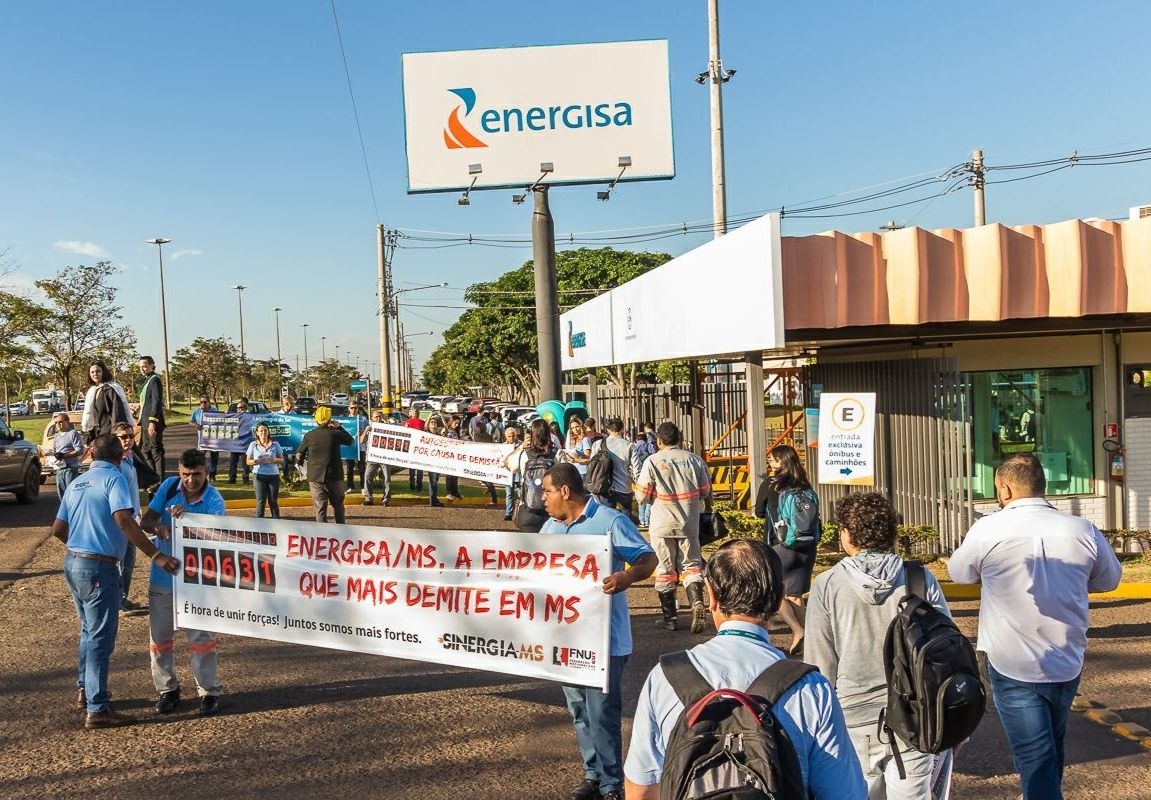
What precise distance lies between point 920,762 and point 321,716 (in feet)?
13.8

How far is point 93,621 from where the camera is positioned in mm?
6402

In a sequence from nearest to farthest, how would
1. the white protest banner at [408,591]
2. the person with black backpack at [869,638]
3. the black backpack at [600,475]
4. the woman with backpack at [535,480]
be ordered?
the person with black backpack at [869,638]
the white protest banner at [408,591]
the woman with backpack at [535,480]
the black backpack at [600,475]

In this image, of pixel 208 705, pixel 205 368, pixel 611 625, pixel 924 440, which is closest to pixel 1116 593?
pixel 924 440

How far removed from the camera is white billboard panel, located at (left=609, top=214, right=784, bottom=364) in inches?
403

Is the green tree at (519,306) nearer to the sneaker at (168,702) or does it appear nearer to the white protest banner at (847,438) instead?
the white protest banner at (847,438)

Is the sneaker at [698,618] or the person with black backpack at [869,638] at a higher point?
the person with black backpack at [869,638]

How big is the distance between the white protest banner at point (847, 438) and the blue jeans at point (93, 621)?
7.29 metres

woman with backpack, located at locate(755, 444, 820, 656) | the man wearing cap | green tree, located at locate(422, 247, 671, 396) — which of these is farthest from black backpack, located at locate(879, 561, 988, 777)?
green tree, located at locate(422, 247, 671, 396)

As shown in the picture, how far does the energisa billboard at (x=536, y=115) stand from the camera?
71.5ft

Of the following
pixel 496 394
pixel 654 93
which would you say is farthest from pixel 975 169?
pixel 496 394

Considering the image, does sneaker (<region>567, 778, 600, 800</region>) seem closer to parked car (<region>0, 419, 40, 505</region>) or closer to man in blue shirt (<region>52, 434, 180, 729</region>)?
man in blue shirt (<region>52, 434, 180, 729</region>)

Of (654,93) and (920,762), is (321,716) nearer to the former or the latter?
(920,762)

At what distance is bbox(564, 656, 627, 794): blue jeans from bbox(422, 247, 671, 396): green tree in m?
47.9

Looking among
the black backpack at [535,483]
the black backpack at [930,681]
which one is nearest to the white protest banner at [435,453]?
the black backpack at [535,483]
